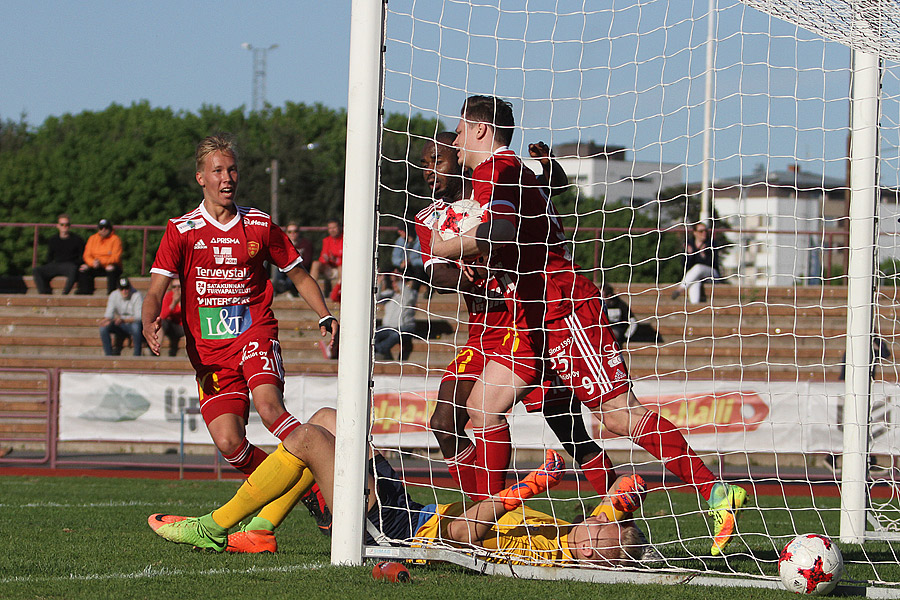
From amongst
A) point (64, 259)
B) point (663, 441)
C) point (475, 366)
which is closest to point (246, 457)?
point (475, 366)

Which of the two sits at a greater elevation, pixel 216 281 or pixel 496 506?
pixel 216 281

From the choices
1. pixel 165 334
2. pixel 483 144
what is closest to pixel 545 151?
pixel 483 144

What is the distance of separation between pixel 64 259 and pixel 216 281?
49.7 feet

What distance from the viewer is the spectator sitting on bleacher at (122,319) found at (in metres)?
16.6

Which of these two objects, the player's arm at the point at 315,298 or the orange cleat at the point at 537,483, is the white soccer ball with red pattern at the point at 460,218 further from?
the orange cleat at the point at 537,483

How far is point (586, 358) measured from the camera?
17.8ft

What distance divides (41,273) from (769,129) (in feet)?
56.6

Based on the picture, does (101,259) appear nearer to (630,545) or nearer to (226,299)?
(226,299)

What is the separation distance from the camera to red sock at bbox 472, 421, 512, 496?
200 inches

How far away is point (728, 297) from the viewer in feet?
59.1

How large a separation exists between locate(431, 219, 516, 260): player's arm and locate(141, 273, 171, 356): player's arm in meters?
1.61

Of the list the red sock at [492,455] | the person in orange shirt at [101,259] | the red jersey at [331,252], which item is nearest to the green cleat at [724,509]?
the red sock at [492,455]

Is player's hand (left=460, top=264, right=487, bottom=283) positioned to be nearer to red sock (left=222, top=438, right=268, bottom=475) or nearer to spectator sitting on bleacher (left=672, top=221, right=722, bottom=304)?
red sock (left=222, top=438, right=268, bottom=475)

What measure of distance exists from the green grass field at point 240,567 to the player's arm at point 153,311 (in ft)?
3.54
